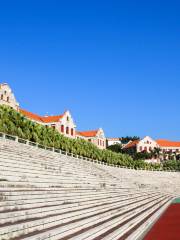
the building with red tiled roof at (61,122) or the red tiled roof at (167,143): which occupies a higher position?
the red tiled roof at (167,143)

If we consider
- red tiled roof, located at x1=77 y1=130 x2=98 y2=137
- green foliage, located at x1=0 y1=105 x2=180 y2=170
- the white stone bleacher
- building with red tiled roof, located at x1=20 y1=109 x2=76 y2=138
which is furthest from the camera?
red tiled roof, located at x1=77 y1=130 x2=98 y2=137

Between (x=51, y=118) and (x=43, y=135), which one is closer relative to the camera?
(x=43, y=135)

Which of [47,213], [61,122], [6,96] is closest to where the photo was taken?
[47,213]

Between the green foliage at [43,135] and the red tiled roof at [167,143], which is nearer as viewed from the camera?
the green foliage at [43,135]

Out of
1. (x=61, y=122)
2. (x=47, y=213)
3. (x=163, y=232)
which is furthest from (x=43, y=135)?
(x=61, y=122)

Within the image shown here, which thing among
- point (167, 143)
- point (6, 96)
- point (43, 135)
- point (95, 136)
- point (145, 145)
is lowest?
point (43, 135)

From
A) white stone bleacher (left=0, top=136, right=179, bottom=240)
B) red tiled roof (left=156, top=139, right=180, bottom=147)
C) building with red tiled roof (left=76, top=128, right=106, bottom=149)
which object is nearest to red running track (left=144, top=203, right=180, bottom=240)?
white stone bleacher (left=0, top=136, right=179, bottom=240)

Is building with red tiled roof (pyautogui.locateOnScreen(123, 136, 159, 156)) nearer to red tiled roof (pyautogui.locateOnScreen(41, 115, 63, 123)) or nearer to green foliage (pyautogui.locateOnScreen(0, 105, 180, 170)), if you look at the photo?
red tiled roof (pyautogui.locateOnScreen(41, 115, 63, 123))

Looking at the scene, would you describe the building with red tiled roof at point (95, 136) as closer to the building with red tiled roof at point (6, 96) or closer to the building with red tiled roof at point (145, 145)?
the building with red tiled roof at point (145, 145)

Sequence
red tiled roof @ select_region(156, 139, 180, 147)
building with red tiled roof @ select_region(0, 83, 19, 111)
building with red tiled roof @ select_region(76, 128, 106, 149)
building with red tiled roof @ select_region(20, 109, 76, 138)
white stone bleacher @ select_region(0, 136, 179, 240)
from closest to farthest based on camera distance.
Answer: white stone bleacher @ select_region(0, 136, 179, 240)
building with red tiled roof @ select_region(0, 83, 19, 111)
building with red tiled roof @ select_region(20, 109, 76, 138)
building with red tiled roof @ select_region(76, 128, 106, 149)
red tiled roof @ select_region(156, 139, 180, 147)

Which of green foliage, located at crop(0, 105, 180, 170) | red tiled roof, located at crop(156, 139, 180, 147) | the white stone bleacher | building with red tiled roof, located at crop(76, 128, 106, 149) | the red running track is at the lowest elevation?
the red running track

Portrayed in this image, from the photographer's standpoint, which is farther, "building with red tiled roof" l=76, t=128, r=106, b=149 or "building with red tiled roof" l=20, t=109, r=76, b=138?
"building with red tiled roof" l=76, t=128, r=106, b=149

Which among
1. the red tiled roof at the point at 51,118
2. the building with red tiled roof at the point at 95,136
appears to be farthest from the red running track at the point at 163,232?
the building with red tiled roof at the point at 95,136

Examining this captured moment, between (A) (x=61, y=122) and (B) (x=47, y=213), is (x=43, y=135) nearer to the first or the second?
(B) (x=47, y=213)
